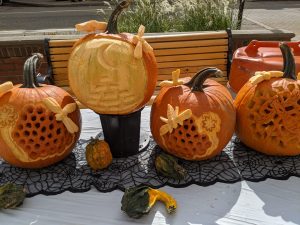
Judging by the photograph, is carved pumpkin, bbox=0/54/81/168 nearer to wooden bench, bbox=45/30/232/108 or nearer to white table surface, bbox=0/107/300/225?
white table surface, bbox=0/107/300/225

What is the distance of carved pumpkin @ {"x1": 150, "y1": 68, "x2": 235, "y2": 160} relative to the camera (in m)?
1.17

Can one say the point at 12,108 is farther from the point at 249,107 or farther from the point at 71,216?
the point at 249,107

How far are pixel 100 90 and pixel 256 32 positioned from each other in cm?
223

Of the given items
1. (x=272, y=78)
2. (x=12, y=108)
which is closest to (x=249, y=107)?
(x=272, y=78)

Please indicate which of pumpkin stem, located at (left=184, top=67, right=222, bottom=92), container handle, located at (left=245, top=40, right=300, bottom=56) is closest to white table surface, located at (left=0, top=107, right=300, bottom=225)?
pumpkin stem, located at (left=184, top=67, right=222, bottom=92)

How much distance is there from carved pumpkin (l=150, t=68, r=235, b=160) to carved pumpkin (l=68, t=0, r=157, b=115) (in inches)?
4.5

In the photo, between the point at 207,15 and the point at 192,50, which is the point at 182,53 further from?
the point at 207,15

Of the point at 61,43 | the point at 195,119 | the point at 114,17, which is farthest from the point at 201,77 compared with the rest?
the point at 61,43

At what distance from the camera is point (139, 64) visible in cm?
115

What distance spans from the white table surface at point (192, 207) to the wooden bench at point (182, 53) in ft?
4.18

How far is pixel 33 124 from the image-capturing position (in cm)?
114

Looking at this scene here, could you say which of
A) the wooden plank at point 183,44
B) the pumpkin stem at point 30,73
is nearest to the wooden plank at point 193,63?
the wooden plank at point 183,44

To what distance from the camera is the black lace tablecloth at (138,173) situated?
116cm

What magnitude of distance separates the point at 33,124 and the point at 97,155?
0.25 m
